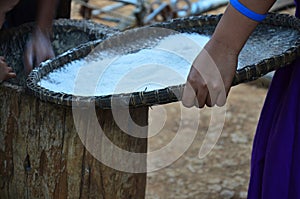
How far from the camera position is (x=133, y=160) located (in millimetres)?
1634

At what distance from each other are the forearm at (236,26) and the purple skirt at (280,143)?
0.33 m

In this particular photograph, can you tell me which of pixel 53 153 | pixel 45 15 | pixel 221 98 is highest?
pixel 45 15

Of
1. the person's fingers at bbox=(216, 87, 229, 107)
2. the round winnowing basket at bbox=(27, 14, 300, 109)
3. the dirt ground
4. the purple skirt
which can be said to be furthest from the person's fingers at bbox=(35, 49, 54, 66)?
the dirt ground

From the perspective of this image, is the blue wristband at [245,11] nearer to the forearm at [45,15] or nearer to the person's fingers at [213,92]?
the person's fingers at [213,92]

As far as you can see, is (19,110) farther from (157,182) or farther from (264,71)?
(157,182)

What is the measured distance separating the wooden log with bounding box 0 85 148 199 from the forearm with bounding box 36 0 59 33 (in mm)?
303

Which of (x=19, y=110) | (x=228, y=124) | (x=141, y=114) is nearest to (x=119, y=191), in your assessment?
(x=141, y=114)

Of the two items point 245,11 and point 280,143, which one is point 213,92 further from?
point 280,143

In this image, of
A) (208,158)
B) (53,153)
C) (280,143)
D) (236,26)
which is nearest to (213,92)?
(236,26)

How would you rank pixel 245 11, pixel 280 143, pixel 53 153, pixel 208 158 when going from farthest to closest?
pixel 208 158, pixel 53 153, pixel 280 143, pixel 245 11

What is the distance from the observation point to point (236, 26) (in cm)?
114

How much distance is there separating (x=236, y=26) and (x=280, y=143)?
1.33ft

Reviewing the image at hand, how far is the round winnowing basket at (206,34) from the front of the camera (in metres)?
1.27

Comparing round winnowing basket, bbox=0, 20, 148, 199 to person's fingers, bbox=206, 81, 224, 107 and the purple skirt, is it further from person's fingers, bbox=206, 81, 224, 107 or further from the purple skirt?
person's fingers, bbox=206, 81, 224, 107
